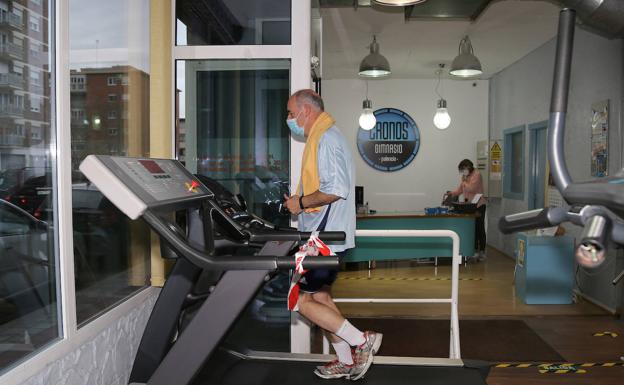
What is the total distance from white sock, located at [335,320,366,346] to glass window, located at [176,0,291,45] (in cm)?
169

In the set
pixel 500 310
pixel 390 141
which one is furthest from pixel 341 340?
pixel 390 141

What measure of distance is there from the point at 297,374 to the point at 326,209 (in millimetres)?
833

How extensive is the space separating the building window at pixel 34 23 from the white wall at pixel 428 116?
734 centimetres

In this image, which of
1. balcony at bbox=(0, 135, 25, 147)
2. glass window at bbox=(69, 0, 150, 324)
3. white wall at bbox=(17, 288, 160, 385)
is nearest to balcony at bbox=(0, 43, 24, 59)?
balcony at bbox=(0, 135, 25, 147)

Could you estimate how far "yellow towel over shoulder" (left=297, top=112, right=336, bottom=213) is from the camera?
105 inches

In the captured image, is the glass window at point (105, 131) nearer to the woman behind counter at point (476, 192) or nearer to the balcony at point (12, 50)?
the balcony at point (12, 50)

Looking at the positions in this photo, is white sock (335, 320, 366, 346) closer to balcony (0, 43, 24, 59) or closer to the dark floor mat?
the dark floor mat

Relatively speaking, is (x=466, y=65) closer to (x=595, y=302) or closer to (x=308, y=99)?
(x=595, y=302)

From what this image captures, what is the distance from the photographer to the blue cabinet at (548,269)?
16.3 feet

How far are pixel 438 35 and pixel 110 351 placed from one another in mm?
5240

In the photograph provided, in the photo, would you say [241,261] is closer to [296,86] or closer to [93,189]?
[93,189]

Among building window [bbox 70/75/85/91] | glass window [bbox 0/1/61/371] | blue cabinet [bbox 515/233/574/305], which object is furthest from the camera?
blue cabinet [bbox 515/233/574/305]

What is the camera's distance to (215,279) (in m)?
2.56

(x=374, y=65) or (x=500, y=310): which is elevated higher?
(x=374, y=65)
